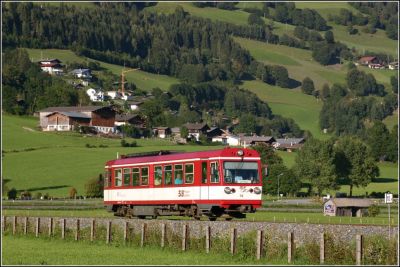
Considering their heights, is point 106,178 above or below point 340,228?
below

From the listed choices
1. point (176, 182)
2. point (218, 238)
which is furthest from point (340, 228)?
point (176, 182)

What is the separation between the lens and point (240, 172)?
5069 centimetres

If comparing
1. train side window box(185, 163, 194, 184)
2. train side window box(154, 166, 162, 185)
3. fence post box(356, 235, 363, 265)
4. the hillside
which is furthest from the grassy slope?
fence post box(356, 235, 363, 265)

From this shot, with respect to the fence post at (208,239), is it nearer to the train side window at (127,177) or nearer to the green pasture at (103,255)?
the green pasture at (103,255)

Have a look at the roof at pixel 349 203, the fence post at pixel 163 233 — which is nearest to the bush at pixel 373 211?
the roof at pixel 349 203

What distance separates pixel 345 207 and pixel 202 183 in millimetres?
34393

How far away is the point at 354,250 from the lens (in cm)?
3600

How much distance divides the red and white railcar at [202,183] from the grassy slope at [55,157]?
249ft

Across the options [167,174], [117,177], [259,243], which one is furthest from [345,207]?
[259,243]

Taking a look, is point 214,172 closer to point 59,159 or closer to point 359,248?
point 359,248

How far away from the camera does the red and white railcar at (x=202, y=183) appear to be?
50000 mm

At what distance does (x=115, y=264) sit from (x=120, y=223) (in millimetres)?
13032

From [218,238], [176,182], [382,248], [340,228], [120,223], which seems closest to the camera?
[382,248]

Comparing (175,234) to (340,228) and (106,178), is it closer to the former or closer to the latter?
(340,228)
